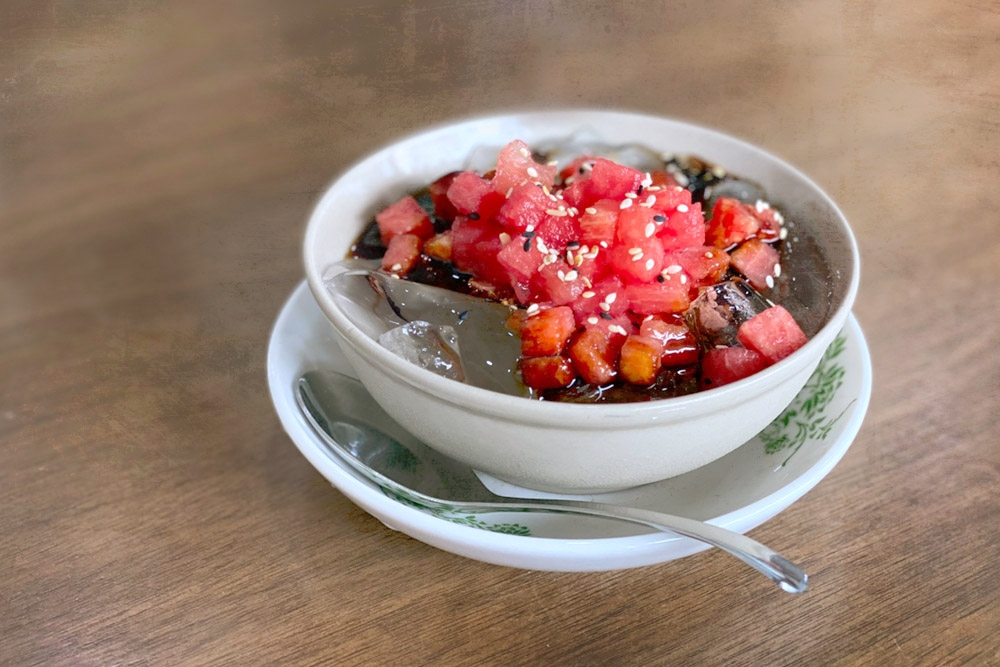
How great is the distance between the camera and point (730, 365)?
1.08m

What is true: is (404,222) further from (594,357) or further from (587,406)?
(587,406)

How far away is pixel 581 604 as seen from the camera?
1130mm

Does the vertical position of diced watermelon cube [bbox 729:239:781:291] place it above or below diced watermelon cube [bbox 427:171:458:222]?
below

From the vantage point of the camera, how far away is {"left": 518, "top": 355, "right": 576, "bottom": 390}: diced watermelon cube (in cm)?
108

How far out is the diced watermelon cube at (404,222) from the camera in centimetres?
137

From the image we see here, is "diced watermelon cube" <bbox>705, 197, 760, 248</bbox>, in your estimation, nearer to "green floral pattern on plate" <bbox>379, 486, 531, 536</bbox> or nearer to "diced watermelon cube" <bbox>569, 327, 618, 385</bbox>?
"diced watermelon cube" <bbox>569, 327, 618, 385</bbox>

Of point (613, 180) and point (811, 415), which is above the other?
point (613, 180)

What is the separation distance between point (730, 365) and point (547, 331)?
0.26m

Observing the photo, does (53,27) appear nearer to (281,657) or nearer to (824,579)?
(281,657)

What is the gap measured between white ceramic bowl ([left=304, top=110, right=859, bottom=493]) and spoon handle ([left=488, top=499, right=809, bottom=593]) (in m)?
0.04

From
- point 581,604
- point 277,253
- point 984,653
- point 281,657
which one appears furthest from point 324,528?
point 984,653

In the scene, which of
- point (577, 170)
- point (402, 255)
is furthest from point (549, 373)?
point (577, 170)

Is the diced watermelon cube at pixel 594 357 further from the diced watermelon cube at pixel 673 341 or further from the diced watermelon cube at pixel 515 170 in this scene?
the diced watermelon cube at pixel 515 170

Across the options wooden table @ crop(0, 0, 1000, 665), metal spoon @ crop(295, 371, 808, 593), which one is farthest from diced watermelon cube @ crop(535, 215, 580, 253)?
wooden table @ crop(0, 0, 1000, 665)
